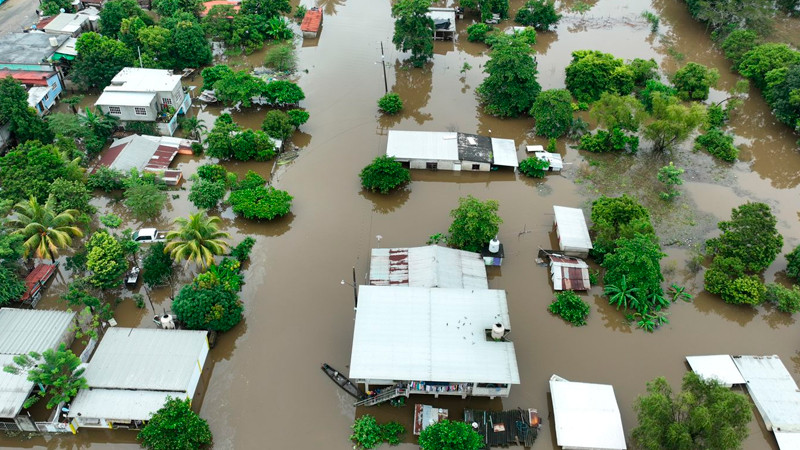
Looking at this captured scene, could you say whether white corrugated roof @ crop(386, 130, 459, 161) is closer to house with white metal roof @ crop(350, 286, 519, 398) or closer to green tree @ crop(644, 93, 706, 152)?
house with white metal roof @ crop(350, 286, 519, 398)

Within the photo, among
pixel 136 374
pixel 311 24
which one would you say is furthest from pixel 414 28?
pixel 136 374

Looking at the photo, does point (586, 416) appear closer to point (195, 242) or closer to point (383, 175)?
point (383, 175)

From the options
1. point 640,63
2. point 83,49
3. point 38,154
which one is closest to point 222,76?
point 83,49

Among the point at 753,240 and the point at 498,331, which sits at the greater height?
the point at 753,240

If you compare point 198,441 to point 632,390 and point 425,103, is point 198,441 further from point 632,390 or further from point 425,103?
point 425,103

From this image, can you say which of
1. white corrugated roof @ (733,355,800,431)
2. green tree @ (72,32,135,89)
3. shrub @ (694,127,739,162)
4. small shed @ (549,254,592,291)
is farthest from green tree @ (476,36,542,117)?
green tree @ (72,32,135,89)

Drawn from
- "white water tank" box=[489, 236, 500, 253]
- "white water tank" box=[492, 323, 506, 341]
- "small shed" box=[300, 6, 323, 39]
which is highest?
"small shed" box=[300, 6, 323, 39]
